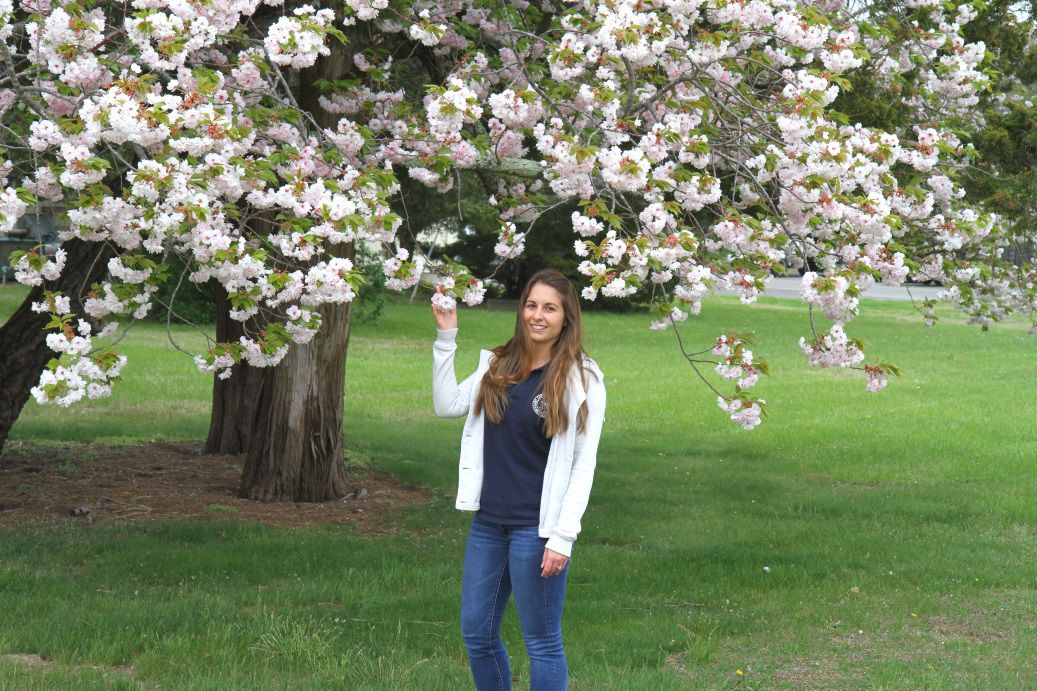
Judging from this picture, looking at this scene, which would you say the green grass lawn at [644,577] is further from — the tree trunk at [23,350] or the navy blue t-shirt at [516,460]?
the tree trunk at [23,350]

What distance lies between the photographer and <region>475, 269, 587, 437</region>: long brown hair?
13.4ft

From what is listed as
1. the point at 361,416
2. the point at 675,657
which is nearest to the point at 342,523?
the point at 675,657

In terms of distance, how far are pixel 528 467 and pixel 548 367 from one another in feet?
1.11

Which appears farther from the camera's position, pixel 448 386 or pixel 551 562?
pixel 448 386

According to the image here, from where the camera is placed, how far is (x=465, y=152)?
6621 mm

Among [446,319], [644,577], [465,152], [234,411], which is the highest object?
[465,152]

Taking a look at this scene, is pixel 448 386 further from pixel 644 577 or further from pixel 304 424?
pixel 304 424

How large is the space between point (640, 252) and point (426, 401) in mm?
11546

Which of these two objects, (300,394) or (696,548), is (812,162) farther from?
(300,394)

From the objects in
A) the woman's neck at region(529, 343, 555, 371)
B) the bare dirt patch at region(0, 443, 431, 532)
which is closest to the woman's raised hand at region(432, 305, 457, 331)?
the woman's neck at region(529, 343, 555, 371)

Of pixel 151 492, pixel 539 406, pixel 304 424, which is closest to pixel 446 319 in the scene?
pixel 539 406

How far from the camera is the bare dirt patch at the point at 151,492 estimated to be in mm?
8984

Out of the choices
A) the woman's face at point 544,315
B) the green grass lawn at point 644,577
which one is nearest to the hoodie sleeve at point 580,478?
the woman's face at point 544,315

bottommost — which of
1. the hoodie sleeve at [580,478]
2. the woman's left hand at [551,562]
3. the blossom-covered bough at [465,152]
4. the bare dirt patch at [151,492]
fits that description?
the bare dirt patch at [151,492]
